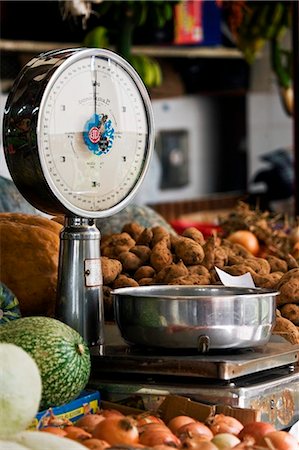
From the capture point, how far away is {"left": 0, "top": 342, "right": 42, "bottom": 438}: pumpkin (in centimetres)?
128

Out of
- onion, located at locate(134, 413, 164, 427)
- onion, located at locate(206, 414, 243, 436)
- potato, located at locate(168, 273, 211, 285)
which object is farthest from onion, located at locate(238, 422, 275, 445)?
potato, located at locate(168, 273, 211, 285)

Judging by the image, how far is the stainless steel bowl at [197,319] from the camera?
4.91 ft

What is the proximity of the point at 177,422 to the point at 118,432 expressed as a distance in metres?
0.14

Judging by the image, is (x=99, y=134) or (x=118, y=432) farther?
(x=99, y=134)

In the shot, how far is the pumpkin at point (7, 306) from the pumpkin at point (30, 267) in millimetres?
117

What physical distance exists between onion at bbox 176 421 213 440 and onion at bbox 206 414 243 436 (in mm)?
28

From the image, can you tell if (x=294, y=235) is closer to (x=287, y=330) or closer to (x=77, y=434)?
(x=287, y=330)

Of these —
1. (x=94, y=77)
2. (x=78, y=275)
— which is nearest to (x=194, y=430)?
(x=78, y=275)

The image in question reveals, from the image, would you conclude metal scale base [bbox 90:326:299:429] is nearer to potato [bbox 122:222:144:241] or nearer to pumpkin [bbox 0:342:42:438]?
pumpkin [bbox 0:342:42:438]

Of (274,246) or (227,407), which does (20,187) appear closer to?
(227,407)

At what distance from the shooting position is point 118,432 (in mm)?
1271

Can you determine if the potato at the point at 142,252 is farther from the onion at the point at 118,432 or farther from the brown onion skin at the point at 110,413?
the onion at the point at 118,432

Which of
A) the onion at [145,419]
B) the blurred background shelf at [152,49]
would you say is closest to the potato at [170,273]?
the onion at [145,419]

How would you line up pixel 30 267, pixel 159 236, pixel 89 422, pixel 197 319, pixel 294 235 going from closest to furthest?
pixel 89 422, pixel 197 319, pixel 30 267, pixel 159 236, pixel 294 235
